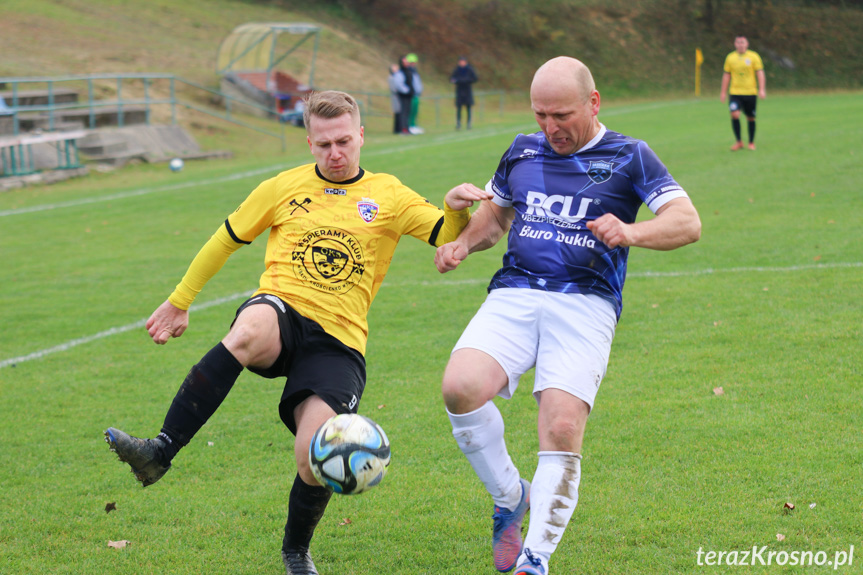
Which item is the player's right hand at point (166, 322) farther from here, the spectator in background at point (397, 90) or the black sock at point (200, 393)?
the spectator in background at point (397, 90)

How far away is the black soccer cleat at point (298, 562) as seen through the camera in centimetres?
405

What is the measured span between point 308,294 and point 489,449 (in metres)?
1.10

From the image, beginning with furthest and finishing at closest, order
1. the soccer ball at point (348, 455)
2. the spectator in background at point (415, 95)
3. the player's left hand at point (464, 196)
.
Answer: the spectator in background at point (415, 95)
the player's left hand at point (464, 196)
the soccer ball at point (348, 455)

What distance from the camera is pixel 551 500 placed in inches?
143

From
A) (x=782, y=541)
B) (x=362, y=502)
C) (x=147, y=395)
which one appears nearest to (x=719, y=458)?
(x=782, y=541)

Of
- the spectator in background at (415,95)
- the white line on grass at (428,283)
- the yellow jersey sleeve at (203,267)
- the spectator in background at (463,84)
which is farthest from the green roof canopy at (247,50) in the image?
the yellow jersey sleeve at (203,267)

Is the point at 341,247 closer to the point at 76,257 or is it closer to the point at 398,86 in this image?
the point at 76,257

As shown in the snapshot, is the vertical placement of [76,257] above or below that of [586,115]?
below

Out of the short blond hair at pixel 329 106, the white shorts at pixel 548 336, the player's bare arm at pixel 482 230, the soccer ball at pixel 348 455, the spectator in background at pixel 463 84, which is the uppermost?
the short blond hair at pixel 329 106

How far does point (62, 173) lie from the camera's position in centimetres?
1939

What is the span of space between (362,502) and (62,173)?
55.1 feet

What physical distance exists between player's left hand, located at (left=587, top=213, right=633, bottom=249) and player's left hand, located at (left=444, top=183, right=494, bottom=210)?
0.73 metres

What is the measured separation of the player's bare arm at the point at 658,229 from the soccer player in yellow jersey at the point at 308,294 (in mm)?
794

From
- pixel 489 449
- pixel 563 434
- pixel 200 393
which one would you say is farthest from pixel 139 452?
pixel 563 434
